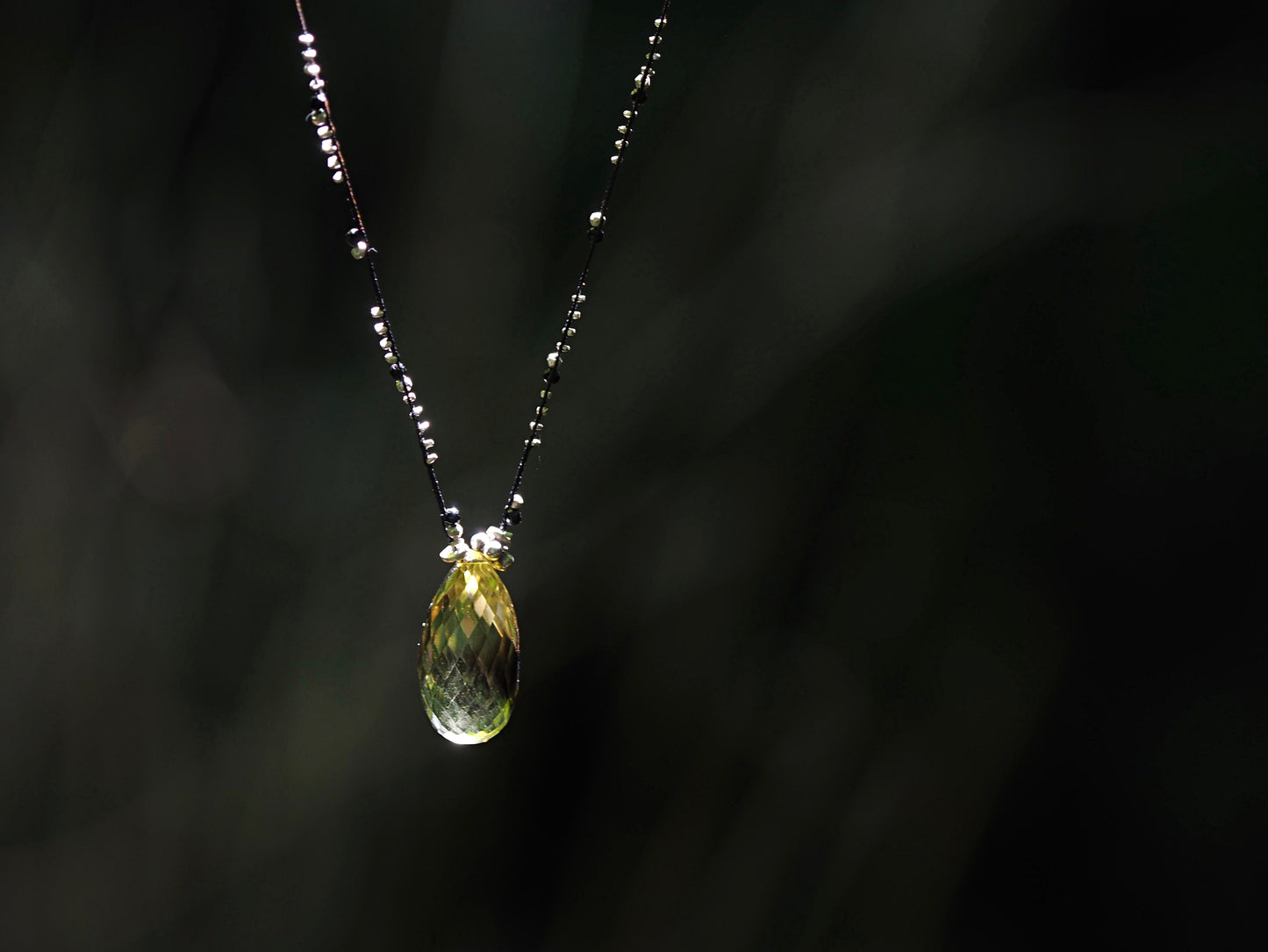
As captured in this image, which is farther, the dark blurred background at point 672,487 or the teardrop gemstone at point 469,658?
the dark blurred background at point 672,487

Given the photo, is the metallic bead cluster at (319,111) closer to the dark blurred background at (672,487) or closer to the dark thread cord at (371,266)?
the dark thread cord at (371,266)

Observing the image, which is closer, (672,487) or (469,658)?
(469,658)

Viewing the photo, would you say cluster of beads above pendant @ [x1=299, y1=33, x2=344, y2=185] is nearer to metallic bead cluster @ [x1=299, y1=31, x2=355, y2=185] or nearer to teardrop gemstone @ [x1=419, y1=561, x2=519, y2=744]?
metallic bead cluster @ [x1=299, y1=31, x2=355, y2=185]

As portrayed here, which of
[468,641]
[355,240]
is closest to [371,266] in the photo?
[355,240]

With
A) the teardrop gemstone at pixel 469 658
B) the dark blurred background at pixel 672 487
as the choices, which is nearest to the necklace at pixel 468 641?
A: the teardrop gemstone at pixel 469 658

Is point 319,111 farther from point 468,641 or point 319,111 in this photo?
point 468,641
